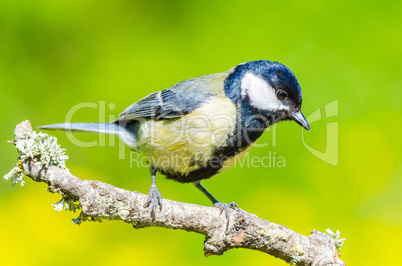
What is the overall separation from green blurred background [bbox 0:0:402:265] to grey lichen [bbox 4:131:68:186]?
26.5 inches

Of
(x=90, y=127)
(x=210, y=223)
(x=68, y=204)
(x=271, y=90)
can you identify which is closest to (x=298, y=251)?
(x=210, y=223)

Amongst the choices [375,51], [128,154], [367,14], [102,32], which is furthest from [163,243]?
[367,14]

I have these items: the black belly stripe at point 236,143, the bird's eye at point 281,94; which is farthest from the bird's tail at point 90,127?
the bird's eye at point 281,94

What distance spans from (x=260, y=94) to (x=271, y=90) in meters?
0.06

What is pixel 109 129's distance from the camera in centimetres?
260

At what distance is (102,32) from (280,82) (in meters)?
1.09

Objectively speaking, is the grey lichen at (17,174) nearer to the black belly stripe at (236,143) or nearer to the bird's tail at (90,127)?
the bird's tail at (90,127)

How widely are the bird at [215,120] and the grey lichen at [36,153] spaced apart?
1.87ft

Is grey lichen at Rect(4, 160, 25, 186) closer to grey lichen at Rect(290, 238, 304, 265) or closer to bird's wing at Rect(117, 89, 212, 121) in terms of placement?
bird's wing at Rect(117, 89, 212, 121)

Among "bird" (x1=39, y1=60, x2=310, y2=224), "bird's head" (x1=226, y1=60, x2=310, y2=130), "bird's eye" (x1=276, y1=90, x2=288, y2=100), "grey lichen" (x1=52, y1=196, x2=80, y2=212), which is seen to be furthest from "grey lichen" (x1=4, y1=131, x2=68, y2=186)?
"bird's eye" (x1=276, y1=90, x2=288, y2=100)

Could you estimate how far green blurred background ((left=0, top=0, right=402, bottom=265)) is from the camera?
2248mm

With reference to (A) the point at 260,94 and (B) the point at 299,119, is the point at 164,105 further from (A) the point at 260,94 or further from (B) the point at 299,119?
(B) the point at 299,119

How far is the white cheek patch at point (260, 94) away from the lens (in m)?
2.26

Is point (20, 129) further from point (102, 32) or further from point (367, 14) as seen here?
point (367, 14)
